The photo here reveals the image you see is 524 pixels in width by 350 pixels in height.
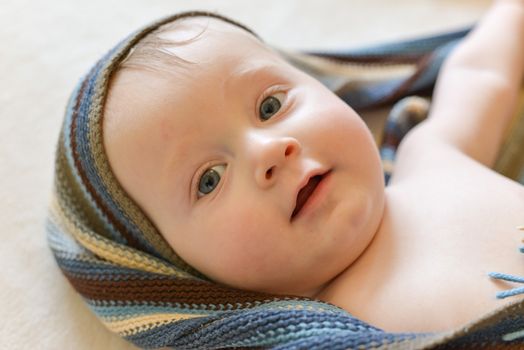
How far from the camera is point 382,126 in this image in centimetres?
122

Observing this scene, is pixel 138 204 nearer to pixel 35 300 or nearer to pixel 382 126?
pixel 35 300

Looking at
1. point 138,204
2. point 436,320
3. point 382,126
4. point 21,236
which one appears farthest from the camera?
Result: point 382,126

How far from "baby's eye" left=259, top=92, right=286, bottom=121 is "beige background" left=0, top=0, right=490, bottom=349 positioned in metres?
0.39

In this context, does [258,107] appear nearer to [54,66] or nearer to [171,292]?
[171,292]

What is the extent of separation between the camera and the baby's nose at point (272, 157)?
80 cm

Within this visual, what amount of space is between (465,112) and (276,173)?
0.42m

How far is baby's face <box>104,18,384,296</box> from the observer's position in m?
0.82

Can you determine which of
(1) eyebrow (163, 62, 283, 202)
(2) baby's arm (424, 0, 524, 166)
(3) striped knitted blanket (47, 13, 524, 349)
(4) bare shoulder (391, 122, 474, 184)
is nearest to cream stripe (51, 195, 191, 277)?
(3) striped knitted blanket (47, 13, 524, 349)

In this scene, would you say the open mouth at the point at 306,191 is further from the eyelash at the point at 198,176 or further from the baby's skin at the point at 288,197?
the eyelash at the point at 198,176

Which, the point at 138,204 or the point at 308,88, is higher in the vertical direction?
the point at 308,88

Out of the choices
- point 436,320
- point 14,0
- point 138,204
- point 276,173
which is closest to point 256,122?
point 276,173

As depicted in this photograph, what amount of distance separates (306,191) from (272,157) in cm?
7

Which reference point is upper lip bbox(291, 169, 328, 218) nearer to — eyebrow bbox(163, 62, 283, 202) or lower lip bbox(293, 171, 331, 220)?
lower lip bbox(293, 171, 331, 220)

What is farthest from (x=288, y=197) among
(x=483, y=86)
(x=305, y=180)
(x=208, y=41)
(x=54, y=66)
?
(x=54, y=66)
